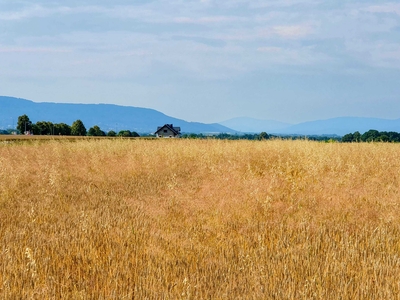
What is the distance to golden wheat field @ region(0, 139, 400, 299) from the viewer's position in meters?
4.02

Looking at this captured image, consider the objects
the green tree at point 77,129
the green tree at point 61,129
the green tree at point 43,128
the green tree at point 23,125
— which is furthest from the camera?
the green tree at point 77,129

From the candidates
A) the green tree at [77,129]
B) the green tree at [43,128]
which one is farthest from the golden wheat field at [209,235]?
the green tree at [77,129]

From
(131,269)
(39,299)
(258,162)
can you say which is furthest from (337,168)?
(39,299)

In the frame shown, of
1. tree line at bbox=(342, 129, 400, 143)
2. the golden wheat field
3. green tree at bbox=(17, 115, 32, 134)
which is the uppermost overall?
green tree at bbox=(17, 115, 32, 134)

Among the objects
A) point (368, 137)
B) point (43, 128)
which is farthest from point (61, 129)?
point (368, 137)

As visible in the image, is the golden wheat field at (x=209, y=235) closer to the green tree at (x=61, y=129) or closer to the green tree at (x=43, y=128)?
the green tree at (x=43, y=128)

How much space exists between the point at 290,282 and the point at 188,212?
3671 mm

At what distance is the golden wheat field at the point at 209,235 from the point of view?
402 centimetres

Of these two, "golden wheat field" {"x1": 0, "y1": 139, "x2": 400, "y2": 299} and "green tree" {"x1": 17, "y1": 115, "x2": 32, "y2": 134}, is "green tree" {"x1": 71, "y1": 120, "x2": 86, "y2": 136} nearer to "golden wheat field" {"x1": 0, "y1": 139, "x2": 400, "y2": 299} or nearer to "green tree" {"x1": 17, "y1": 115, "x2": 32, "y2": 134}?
"green tree" {"x1": 17, "y1": 115, "x2": 32, "y2": 134}

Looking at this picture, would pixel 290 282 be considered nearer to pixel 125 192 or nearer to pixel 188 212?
pixel 188 212

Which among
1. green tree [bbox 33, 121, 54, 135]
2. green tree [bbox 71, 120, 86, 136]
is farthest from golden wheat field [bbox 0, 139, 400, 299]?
green tree [bbox 71, 120, 86, 136]

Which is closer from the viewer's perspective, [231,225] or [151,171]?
[231,225]

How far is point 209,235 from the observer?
235 inches

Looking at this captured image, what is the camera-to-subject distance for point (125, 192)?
983cm
